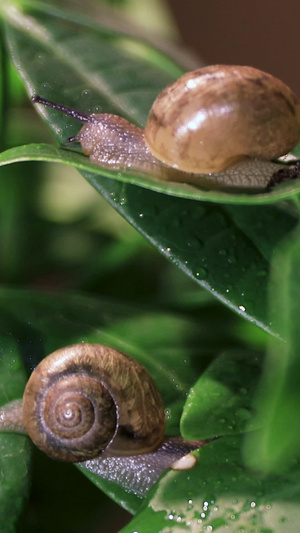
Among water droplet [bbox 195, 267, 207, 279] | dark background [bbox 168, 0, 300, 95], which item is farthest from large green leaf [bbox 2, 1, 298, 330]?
dark background [bbox 168, 0, 300, 95]

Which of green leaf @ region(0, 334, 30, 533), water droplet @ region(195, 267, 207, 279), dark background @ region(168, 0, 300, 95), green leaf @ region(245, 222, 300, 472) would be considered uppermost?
green leaf @ region(245, 222, 300, 472)

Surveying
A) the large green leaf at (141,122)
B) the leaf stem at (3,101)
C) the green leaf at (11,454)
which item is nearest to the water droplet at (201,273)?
the large green leaf at (141,122)

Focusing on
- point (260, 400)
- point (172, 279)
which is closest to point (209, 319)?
point (172, 279)

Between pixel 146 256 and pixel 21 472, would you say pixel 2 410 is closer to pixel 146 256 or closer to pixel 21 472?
pixel 21 472

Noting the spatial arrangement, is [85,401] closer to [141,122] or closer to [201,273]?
[201,273]

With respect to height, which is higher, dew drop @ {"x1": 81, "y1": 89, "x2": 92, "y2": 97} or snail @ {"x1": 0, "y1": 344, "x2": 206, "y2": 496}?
dew drop @ {"x1": 81, "y1": 89, "x2": 92, "y2": 97}

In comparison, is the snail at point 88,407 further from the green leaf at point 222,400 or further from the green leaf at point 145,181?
the green leaf at point 145,181

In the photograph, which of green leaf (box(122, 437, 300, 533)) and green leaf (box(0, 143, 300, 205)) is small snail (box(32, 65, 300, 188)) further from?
green leaf (box(122, 437, 300, 533))
